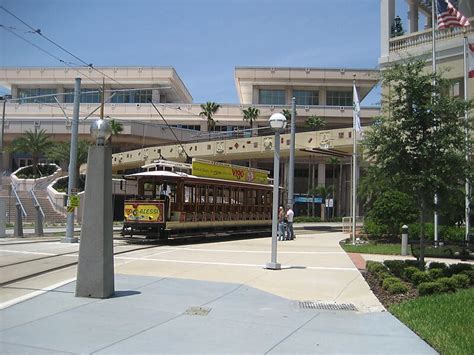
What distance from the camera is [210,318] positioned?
8211mm

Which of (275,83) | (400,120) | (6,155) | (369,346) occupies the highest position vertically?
(275,83)

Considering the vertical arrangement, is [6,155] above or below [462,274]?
above

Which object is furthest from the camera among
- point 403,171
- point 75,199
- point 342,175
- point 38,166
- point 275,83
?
point 275,83

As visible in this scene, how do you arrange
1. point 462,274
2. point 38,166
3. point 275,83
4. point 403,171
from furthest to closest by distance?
1. point 275,83
2. point 38,166
3. point 403,171
4. point 462,274

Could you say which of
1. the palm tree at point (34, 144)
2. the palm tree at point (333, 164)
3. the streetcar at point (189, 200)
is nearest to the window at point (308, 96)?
the palm tree at point (333, 164)

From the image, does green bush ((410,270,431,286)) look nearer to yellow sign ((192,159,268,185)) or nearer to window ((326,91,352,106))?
yellow sign ((192,159,268,185))

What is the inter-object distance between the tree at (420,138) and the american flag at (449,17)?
966 cm

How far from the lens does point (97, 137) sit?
10.0 meters

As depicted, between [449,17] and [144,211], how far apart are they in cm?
1477

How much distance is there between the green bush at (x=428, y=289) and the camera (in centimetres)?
1017

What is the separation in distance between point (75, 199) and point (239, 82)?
62.2 meters

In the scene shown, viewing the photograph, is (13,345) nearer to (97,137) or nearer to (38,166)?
(97,137)

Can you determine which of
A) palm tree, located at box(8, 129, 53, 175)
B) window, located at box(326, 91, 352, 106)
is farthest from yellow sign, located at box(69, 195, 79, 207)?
window, located at box(326, 91, 352, 106)

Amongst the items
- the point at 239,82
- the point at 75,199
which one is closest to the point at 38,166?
the point at 239,82
